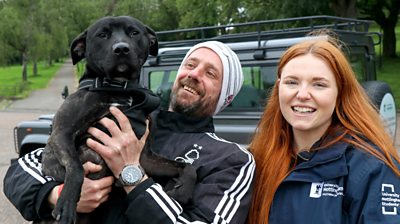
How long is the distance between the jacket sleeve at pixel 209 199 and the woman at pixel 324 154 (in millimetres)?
103

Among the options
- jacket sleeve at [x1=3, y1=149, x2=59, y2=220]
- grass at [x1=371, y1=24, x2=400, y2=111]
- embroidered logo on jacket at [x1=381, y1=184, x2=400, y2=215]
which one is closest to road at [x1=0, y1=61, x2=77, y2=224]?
jacket sleeve at [x1=3, y1=149, x2=59, y2=220]

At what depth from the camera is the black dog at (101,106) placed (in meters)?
2.25

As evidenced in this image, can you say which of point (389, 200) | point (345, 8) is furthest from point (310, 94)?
point (345, 8)

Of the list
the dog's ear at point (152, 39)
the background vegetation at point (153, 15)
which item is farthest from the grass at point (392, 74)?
the dog's ear at point (152, 39)

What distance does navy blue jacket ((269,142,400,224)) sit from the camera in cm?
190

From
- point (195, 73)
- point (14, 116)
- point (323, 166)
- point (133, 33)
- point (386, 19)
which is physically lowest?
point (14, 116)

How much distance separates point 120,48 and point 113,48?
38mm

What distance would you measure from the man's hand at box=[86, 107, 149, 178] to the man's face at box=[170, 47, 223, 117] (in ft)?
1.66

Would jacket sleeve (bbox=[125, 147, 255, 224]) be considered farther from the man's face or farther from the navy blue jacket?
the man's face

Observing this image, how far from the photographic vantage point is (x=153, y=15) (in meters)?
42.9

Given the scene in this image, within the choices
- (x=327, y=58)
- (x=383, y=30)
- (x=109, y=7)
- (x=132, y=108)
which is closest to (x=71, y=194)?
(x=132, y=108)

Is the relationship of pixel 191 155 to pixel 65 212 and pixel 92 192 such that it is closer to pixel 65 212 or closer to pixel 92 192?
pixel 92 192

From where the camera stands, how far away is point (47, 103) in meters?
21.7

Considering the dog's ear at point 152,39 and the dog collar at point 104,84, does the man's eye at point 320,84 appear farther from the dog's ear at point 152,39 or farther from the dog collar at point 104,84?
the dog's ear at point 152,39
